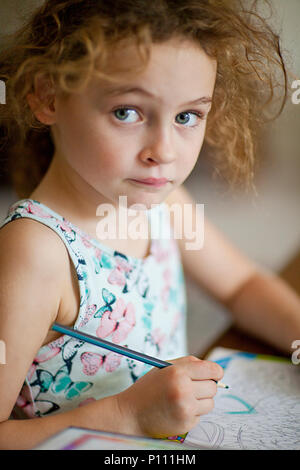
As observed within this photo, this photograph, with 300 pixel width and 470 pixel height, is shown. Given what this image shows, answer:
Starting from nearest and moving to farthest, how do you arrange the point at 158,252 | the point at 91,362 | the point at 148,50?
the point at 148,50
the point at 91,362
the point at 158,252

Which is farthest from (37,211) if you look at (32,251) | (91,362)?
(91,362)

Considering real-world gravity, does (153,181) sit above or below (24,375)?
above

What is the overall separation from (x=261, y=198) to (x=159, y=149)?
26cm

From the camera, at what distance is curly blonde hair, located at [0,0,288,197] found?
1.22 feet

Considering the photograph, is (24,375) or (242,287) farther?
(242,287)

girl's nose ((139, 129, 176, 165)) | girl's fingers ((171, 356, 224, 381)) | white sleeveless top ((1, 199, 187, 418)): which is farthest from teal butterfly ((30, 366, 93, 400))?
girl's nose ((139, 129, 176, 165))

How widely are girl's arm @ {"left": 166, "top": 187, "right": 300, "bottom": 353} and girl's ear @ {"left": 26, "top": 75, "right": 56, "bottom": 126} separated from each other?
26 cm

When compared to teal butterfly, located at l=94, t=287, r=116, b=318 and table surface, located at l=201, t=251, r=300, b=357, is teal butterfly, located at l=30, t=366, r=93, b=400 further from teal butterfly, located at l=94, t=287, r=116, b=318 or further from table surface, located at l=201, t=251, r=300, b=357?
table surface, located at l=201, t=251, r=300, b=357

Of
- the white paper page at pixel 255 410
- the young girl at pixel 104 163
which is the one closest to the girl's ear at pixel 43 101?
the young girl at pixel 104 163

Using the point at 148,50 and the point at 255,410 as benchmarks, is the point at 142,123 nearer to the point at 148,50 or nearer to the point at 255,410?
the point at 148,50

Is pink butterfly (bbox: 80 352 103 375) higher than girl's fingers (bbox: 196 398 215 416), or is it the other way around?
pink butterfly (bbox: 80 352 103 375)

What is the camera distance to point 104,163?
0.42 metres
